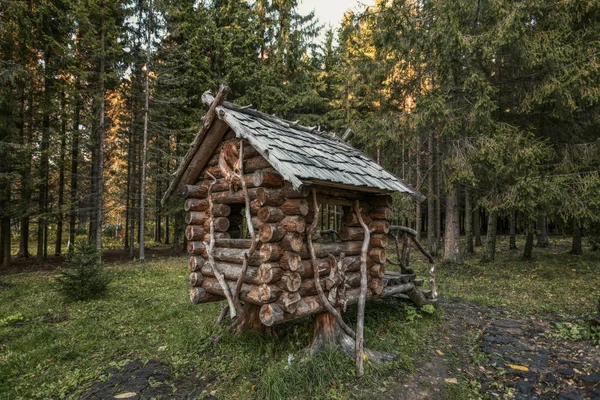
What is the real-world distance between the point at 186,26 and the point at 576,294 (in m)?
19.7

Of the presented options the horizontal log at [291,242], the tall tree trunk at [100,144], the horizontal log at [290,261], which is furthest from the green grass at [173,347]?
the tall tree trunk at [100,144]

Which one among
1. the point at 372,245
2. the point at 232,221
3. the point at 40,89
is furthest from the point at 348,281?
the point at 40,89

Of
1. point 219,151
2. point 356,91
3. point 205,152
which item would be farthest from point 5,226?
point 356,91

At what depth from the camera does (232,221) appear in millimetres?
6387

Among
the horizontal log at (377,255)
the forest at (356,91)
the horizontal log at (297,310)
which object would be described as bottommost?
the horizontal log at (297,310)

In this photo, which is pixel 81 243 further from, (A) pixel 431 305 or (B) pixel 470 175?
(B) pixel 470 175

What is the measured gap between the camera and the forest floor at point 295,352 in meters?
4.20

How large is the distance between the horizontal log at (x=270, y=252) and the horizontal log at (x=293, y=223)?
1.01 feet

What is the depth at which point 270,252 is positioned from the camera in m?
4.41

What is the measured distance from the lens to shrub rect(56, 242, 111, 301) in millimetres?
8312

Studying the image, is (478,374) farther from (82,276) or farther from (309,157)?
(82,276)

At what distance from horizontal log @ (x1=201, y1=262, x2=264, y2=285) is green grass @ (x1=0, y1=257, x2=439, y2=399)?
3.79 ft

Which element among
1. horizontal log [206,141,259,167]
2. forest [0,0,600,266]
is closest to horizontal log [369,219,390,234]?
horizontal log [206,141,259,167]

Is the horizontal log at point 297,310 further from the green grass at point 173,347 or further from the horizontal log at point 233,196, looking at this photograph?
the horizontal log at point 233,196
